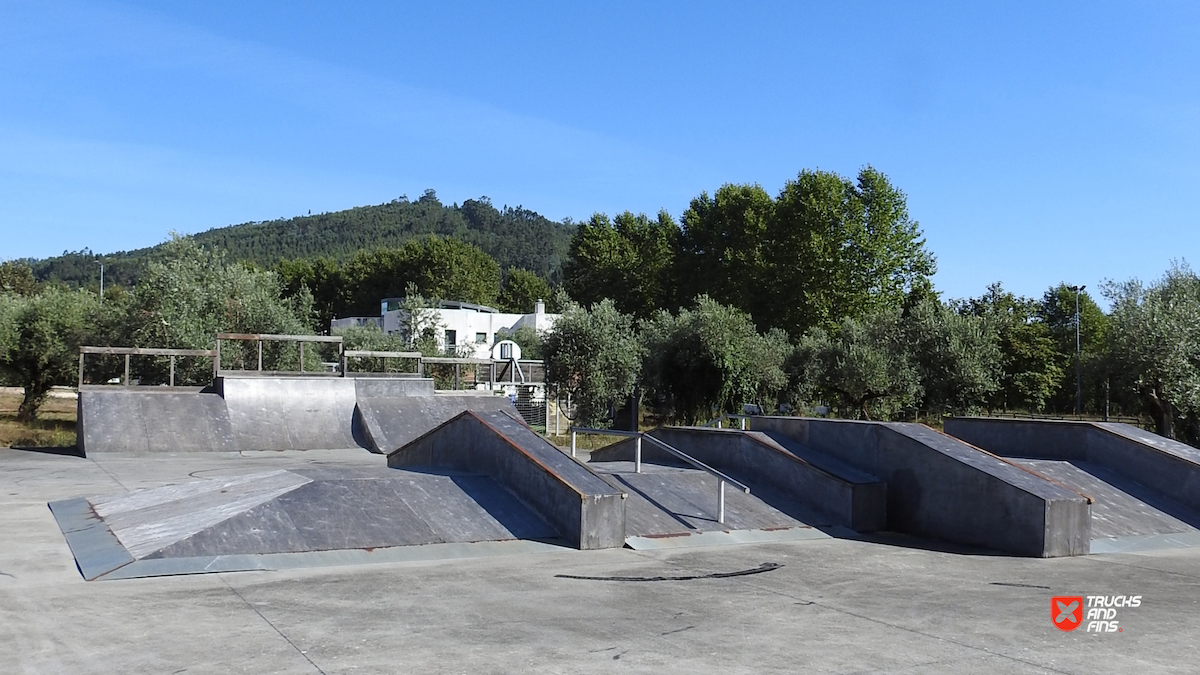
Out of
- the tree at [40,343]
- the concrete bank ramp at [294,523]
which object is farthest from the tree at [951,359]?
the concrete bank ramp at [294,523]

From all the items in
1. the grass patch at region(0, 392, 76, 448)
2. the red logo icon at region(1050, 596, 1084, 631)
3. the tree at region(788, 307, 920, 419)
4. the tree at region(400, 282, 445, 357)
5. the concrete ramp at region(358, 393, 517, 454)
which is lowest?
the grass patch at region(0, 392, 76, 448)

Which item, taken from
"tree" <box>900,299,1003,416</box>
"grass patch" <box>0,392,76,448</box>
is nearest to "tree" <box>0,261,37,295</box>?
"grass patch" <box>0,392,76,448</box>

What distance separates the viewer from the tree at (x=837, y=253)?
170 ft

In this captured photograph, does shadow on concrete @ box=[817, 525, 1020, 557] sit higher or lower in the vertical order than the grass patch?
higher

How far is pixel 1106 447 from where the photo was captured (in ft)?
47.8

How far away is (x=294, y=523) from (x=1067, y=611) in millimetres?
7003

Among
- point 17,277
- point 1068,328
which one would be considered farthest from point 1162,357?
point 17,277

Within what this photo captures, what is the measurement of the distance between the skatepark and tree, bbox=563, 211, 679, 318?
171ft

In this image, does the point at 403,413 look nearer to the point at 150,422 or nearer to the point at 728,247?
the point at 150,422

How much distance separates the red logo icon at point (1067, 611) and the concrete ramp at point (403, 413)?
568 inches

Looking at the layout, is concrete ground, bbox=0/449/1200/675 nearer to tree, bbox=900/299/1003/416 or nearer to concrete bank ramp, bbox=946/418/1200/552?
concrete bank ramp, bbox=946/418/1200/552

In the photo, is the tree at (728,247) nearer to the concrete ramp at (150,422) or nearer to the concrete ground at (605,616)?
the concrete ramp at (150,422)

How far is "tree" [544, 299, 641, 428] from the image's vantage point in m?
32.6

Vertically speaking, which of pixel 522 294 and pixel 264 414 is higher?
pixel 522 294
